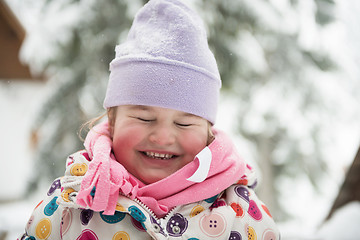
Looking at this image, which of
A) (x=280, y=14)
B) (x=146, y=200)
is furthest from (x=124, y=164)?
(x=280, y=14)

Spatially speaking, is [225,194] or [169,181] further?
[225,194]

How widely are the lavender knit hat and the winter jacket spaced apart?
27 centimetres

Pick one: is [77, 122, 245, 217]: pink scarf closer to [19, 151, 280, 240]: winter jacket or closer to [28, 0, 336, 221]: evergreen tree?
[19, 151, 280, 240]: winter jacket

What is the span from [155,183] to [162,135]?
14cm

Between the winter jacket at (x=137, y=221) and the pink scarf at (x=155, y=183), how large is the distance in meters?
0.03

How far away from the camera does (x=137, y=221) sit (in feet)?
3.21

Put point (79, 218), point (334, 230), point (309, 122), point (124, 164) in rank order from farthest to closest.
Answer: point (309, 122) → point (334, 230) → point (124, 164) → point (79, 218)

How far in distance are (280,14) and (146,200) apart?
1.86m

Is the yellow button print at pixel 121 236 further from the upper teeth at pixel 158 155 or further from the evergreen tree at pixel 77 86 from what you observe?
the evergreen tree at pixel 77 86

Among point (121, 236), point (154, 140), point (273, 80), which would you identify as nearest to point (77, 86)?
point (273, 80)

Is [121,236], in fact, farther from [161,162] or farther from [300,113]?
[300,113]

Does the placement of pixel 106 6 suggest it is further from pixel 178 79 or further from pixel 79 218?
pixel 79 218

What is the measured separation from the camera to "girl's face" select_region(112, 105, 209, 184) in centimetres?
104

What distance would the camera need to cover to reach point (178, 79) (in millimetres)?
1038
